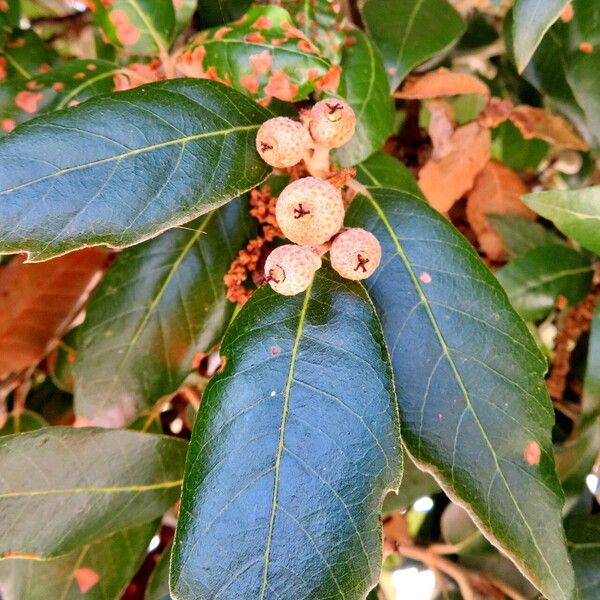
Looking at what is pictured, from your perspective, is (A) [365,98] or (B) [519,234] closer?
(A) [365,98]

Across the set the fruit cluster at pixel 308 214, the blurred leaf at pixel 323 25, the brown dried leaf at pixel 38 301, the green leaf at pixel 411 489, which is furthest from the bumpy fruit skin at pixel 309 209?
the brown dried leaf at pixel 38 301

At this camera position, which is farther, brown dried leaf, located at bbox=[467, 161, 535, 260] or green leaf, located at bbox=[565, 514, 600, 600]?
brown dried leaf, located at bbox=[467, 161, 535, 260]

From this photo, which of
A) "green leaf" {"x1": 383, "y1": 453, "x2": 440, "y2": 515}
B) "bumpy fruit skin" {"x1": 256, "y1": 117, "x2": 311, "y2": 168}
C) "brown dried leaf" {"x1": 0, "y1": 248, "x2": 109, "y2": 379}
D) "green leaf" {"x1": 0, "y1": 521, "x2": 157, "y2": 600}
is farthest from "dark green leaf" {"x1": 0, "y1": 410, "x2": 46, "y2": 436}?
"bumpy fruit skin" {"x1": 256, "y1": 117, "x2": 311, "y2": 168}

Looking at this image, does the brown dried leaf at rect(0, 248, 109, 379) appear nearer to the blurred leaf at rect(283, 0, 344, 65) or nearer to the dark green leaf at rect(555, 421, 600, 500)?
the blurred leaf at rect(283, 0, 344, 65)

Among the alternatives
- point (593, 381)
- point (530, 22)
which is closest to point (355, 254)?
point (530, 22)

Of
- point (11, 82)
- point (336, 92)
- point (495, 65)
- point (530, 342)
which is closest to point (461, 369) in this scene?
point (530, 342)

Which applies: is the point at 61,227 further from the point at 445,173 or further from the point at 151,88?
the point at 445,173

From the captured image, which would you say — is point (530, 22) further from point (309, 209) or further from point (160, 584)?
point (160, 584)

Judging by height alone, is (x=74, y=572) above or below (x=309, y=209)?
below
